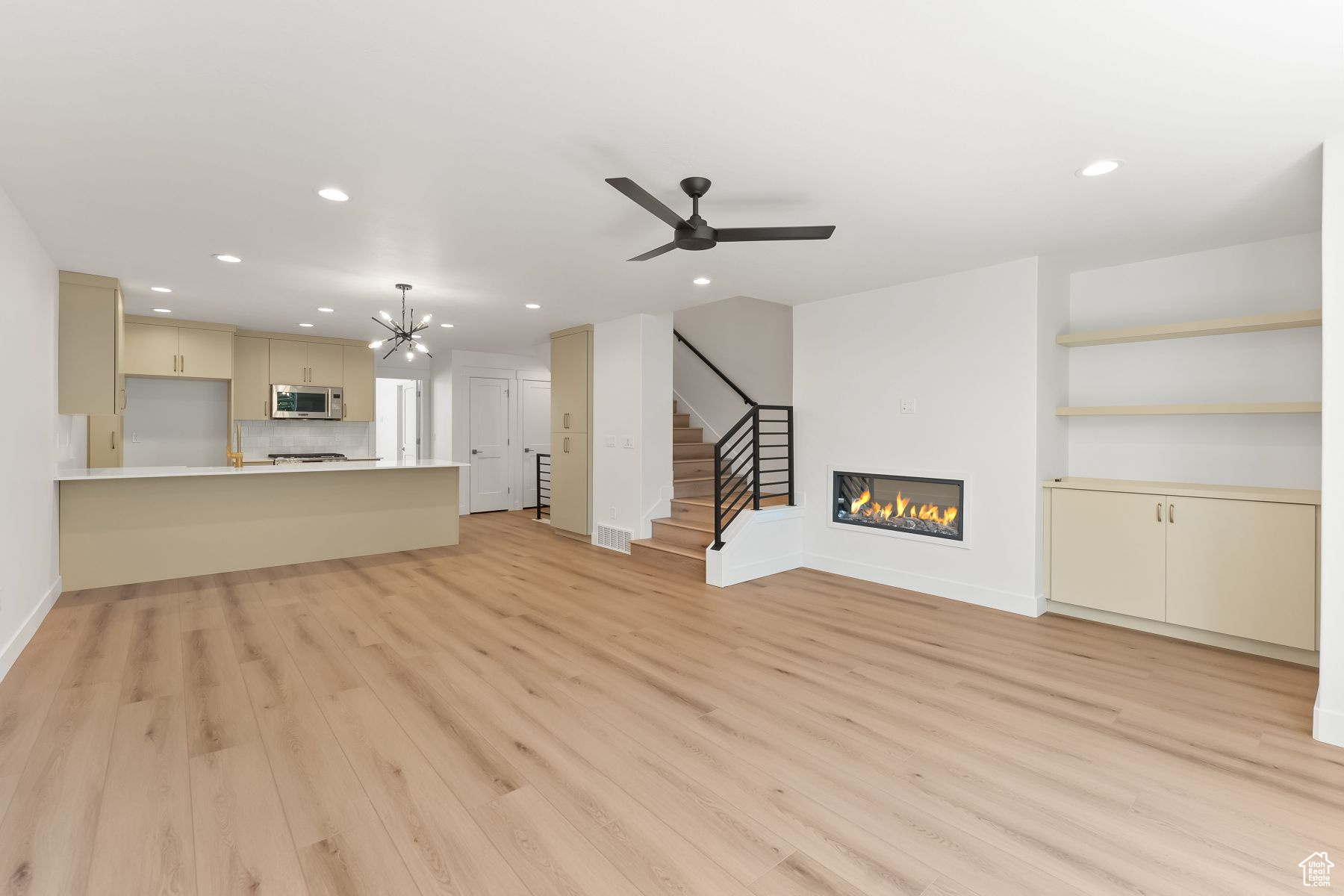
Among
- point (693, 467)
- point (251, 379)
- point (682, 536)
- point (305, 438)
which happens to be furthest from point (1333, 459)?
point (305, 438)

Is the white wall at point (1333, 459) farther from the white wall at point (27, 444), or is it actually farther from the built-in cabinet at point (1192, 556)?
the white wall at point (27, 444)

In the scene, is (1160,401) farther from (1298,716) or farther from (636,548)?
(636,548)

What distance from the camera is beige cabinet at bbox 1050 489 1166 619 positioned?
3.70 meters

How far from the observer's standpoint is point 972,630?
151 inches

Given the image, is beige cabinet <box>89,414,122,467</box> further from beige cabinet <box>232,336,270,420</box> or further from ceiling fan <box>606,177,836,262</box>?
ceiling fan <box>606,177,836,262</box>

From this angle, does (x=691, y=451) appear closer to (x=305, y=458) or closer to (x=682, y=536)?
(x=682, y=536)

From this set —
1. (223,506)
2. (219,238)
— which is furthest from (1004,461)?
(223,506)

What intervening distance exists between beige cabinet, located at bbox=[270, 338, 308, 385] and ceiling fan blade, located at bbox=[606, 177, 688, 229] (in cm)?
639

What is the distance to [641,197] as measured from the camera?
250 cm

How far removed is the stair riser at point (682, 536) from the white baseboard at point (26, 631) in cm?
437

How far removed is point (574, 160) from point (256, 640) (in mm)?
3247

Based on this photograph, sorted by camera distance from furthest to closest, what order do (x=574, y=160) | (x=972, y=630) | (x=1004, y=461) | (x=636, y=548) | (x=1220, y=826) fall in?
1. (x=636, y=548)
2. (x=1004, y=461)
3. (x=972, y=630)
4. (x=574, y=160)
5. (x=1220, y=826)

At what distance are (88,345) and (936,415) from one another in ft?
20.9
